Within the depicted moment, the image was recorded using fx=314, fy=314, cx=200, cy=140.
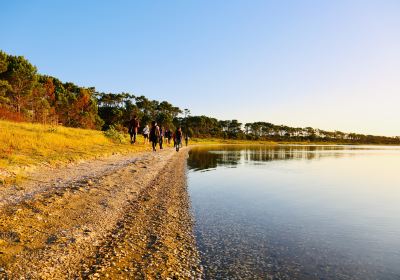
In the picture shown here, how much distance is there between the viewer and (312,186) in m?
19.2

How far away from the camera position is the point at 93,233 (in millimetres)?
7848

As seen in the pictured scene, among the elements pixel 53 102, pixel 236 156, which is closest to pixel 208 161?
pixel 236 156

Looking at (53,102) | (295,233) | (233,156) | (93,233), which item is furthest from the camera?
(53,102)

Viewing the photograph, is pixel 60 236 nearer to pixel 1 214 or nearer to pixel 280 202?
pixel 1 214

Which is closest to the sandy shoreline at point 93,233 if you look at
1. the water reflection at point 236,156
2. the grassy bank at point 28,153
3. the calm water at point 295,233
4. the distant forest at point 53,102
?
the calm water at point 295,233

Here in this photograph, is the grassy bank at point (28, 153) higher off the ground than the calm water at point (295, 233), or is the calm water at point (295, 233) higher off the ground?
the grassy bank at point (28, 153)

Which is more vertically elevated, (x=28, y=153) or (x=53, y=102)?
(x=53, y=102)

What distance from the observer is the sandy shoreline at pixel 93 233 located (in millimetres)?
6051

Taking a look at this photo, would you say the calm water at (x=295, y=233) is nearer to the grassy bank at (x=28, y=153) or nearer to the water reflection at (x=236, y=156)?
the grassy bank at (x=28, y=153)

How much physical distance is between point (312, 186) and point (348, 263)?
1252 cm

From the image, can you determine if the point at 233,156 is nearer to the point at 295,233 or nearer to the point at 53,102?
the point at 295,233

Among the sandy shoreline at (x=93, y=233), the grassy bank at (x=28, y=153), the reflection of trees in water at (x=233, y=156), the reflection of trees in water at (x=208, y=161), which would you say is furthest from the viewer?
the reflection of trees in water at (x=233, y=156)

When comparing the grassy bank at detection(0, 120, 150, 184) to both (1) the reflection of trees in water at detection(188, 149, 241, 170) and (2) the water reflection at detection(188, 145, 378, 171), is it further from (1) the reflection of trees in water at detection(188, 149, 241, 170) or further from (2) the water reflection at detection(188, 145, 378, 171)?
(2) the water reflection at detection(188, 145, 378, 171)

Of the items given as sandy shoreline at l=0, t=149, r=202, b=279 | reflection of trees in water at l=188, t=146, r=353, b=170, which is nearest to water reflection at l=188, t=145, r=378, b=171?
reflection of trees in water at l=188, t=146, r=353, b=170
